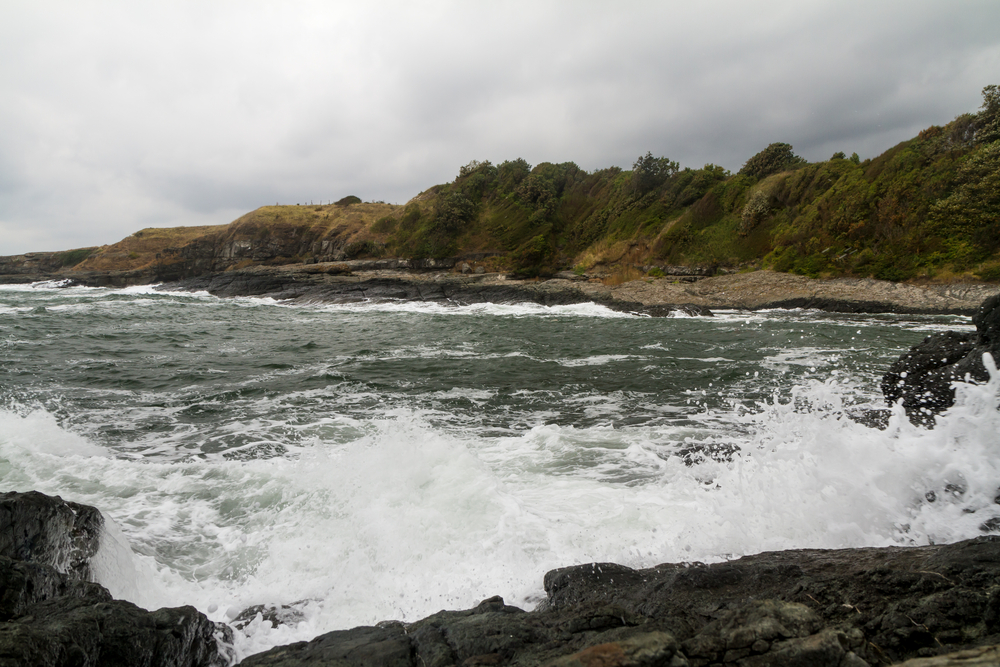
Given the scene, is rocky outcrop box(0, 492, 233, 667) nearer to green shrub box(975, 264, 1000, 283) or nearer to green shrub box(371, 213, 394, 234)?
green shrub box(975, 264, 1000, 283)

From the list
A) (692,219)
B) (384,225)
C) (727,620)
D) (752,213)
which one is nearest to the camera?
(727,620)

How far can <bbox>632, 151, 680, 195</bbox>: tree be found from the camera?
42688mm

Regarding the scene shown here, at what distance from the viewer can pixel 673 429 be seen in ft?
23.1

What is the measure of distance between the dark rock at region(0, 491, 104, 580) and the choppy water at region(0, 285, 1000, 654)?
222 mm

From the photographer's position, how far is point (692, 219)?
37.1 meters

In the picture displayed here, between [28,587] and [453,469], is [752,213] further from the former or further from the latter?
[28,587]

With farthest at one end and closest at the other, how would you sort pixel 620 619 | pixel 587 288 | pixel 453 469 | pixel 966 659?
pixel 587 288
pixel 453 469
pixel 620 619
pixel 966 659

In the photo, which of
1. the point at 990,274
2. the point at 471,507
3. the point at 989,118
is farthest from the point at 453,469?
the point at 989,118

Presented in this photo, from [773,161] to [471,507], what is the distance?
42.7m

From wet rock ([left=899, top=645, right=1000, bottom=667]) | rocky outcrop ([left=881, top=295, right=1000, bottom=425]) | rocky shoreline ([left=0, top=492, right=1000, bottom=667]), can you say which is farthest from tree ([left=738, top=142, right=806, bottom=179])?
wet rock ([left=899, top=645, right=1000, bottom=667])

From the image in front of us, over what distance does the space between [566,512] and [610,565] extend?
3.95 ft

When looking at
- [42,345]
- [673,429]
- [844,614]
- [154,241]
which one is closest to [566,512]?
[844,614]

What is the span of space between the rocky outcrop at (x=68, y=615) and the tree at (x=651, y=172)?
4564cm

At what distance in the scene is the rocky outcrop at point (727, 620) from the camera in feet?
7.00
